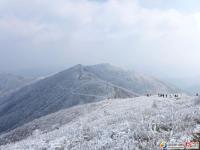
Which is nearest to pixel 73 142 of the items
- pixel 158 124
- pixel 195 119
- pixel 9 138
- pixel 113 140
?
pixel 113 140

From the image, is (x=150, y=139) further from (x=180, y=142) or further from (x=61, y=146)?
(x=61, y=146)

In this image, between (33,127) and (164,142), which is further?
(33,127)

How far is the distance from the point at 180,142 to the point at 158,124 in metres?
6.31

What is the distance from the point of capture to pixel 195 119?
79.2ft

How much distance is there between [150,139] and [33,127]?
7456 cm

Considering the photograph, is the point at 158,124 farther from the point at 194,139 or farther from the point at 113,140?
the point at 194,139

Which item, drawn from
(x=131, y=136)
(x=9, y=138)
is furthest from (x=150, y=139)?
(x=9, y=138)

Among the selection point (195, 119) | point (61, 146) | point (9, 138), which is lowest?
point (9, 138)

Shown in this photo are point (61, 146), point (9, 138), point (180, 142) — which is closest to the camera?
point (180, 142)

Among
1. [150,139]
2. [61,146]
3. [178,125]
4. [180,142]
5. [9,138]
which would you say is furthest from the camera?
[9,138]

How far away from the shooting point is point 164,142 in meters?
18.8

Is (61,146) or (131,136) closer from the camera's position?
(131,136)

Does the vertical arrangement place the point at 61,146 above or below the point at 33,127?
above

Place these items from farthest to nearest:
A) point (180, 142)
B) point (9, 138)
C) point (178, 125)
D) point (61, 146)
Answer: point (9, 138) < point (61, 146) < point (178, 125) < point (180, 142)
